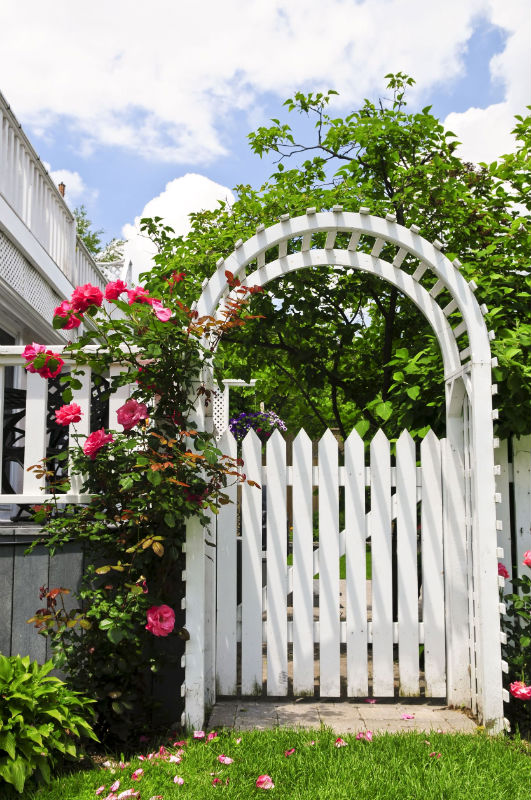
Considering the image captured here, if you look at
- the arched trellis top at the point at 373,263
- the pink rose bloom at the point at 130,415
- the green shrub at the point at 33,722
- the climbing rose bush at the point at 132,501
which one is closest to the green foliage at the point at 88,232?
the arched trellis top at the point at 373,263

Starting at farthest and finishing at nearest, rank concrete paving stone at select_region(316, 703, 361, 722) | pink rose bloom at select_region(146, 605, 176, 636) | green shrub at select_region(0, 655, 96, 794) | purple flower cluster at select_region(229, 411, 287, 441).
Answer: purple flower cluster at select_region(229, 411, 287, 441), concrete paving stone at select_region(316, 703, 361, 722), pink rose bloom at select_region(146, 605, 176, 636), green shrub at select_region(0, 655, 96, 794)

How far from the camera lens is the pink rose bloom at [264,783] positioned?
2498mm

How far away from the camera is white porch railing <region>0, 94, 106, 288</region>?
5480 mm

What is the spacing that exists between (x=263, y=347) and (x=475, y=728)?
2798mm

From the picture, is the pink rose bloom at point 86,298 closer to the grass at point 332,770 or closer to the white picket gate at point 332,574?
the white picket gate at point 332,574

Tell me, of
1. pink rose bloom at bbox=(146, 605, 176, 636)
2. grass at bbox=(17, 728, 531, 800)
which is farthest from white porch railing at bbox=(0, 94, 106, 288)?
grass at bbox=(17, 728, 531, 800)

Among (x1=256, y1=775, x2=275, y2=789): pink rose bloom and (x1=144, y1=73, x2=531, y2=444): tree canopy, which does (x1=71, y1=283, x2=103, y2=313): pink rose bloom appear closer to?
(x1=144, y1=73, x2=531, y2=444): tree canopy

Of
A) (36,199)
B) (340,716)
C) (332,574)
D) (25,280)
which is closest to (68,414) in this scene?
(332,574)

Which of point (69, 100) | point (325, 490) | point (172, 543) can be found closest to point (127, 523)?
point (172, 543)

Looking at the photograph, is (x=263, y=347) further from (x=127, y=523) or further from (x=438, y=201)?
(x=127, y=523)

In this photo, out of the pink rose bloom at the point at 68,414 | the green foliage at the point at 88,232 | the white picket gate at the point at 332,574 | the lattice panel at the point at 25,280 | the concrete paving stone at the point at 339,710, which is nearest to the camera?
the pink rose bloom at the point at 68,414

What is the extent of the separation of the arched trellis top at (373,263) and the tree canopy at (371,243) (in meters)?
0.36

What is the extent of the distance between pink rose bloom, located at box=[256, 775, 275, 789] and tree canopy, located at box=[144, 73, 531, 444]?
6.22ft

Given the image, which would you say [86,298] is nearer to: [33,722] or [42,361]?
[42,361]
